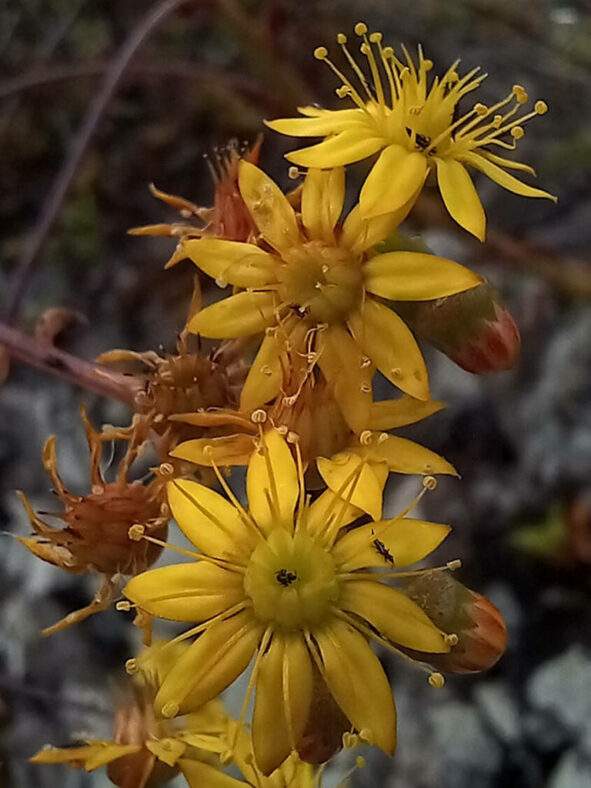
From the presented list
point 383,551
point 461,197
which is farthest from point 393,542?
point 461,197

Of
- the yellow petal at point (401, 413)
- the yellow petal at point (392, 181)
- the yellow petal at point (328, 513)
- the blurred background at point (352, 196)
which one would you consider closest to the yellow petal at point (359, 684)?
the yellow petal at point (328, 513)

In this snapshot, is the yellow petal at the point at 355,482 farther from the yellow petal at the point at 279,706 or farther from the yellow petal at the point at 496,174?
the yellow petal at the point at 496,174

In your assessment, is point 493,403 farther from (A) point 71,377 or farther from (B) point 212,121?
(A) point 71,377

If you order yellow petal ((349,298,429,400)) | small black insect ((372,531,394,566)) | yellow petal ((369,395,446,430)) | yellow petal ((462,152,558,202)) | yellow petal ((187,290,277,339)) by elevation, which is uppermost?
yellow petal ((462,152,558,202))

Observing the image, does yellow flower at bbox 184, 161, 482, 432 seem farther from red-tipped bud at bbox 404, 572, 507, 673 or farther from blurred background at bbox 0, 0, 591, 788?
blurred background at bbox 0, 0, 591, 788

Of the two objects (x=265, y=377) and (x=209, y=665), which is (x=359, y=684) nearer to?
(x=209, y=665)

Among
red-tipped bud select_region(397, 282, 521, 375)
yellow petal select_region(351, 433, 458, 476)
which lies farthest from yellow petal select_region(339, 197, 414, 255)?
yellow petal select_region(351, 433, 458, 476)

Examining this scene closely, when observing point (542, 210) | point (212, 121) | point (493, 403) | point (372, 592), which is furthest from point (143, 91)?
point (372, 592)
